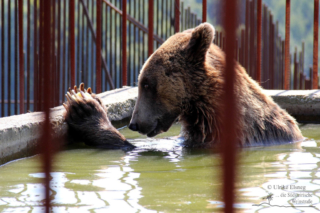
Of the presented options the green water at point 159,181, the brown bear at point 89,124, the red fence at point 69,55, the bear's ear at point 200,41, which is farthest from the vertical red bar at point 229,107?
the brown bear at point 89,124

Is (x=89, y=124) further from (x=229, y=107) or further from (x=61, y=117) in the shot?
(x=229, y=107)

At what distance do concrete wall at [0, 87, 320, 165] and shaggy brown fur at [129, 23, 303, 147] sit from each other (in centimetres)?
75

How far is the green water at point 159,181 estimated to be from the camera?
1.96 meters

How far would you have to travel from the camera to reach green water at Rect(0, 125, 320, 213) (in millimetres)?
1959

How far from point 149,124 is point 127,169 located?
928mm

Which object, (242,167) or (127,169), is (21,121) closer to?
(127,169)

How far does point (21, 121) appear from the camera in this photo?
3.28 meters

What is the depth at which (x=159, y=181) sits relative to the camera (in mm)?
2455

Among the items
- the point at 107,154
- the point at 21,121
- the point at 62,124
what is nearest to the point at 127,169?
the point at 107,154

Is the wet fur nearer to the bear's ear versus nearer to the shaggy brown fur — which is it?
the shaggy brown fur

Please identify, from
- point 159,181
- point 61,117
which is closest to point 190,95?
point 61,117

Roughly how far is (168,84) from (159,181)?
1389mm

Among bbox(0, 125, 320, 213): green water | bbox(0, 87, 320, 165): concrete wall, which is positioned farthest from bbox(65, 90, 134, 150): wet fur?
bbox(0, 125, 320, 213): green water

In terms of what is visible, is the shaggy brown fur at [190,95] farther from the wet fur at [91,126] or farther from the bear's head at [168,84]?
the wet fur at [91,126]
